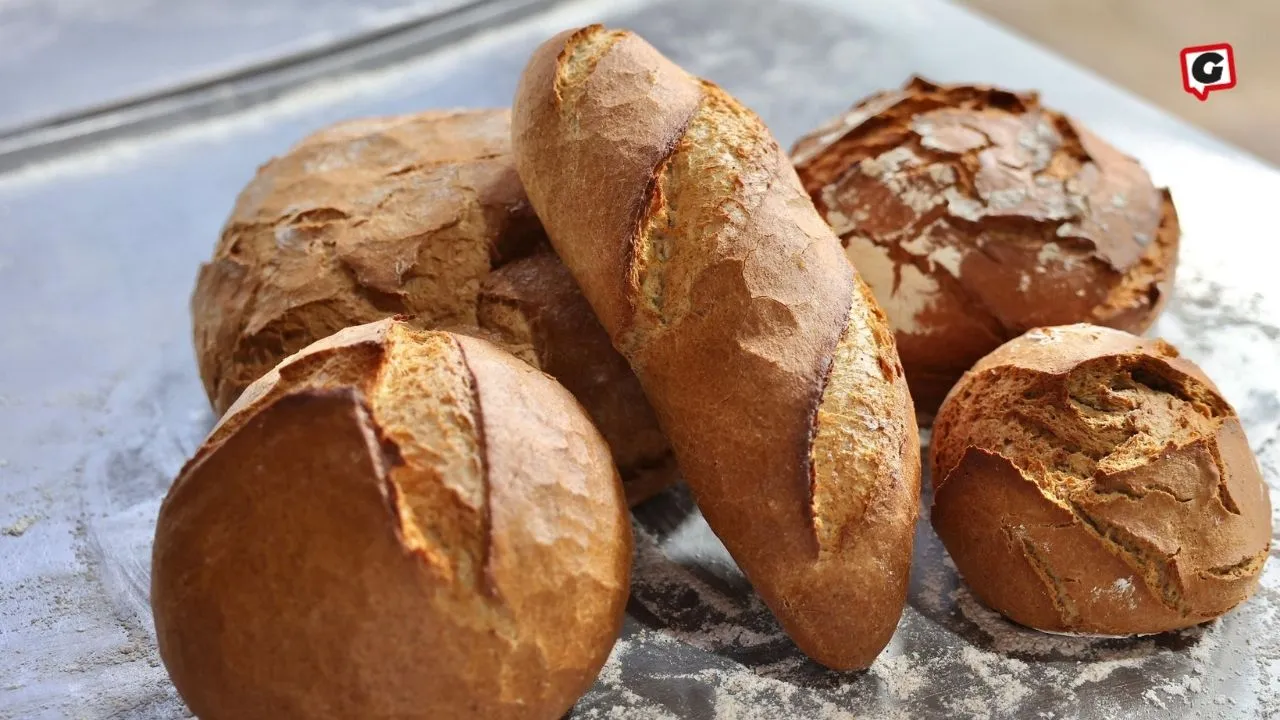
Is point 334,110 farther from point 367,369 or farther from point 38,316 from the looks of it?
point 367,369

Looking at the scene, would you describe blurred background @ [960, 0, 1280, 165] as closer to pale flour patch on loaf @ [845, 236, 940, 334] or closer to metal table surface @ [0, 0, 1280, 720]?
metal table surface @ [0, 0, 1280, 720]

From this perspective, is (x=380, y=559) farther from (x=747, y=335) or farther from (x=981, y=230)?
(x=981, y=230)

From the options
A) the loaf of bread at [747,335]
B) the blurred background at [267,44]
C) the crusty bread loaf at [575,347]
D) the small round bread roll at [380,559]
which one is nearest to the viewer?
the small round bread roll at [380,559]
